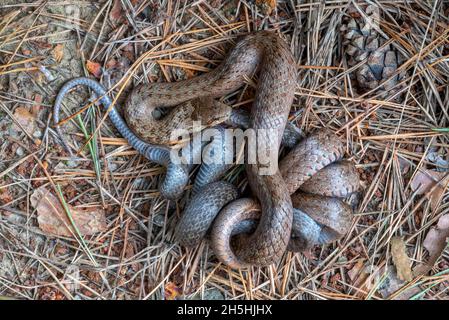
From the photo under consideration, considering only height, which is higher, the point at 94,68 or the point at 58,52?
the point at 58,52

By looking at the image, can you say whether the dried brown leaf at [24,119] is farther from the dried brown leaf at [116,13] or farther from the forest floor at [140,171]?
the dried brown leaf at [116,13]

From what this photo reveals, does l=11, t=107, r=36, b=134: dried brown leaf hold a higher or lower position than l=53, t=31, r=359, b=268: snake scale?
higher

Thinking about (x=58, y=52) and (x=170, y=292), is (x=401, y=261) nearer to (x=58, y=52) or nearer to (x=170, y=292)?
(x=170, y=292)

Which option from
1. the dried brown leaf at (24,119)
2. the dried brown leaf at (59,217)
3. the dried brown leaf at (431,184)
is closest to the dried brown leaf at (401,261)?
the dried brown leaf at (431,184)

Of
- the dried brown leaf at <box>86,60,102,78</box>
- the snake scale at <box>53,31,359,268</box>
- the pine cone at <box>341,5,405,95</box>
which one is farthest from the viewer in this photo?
the dried brown leaf at <box>86,60,102,78</box>

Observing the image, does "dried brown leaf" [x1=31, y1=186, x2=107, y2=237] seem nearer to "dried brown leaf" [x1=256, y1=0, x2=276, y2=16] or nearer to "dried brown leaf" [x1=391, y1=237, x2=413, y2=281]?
"dried brown leaf" [x1=256, y1=0, x2=276, y2=16]

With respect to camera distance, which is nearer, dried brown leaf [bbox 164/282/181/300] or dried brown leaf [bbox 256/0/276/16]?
dried brown leaf [bbox 256/0/276/16]

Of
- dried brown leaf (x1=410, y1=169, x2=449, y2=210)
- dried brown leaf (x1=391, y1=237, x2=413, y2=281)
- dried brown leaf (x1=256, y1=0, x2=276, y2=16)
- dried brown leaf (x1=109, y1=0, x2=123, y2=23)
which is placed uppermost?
dried brown leaf (x1=109, y1=0, x2=123, y2=23)

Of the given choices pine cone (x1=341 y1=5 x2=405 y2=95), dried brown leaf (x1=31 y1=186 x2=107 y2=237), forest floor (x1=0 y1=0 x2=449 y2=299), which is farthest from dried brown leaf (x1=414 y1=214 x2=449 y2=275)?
dried brown leaf (x1=31 y1=186 x2=107 y2=237)

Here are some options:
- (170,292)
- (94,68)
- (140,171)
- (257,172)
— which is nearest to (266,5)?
(257,172)
